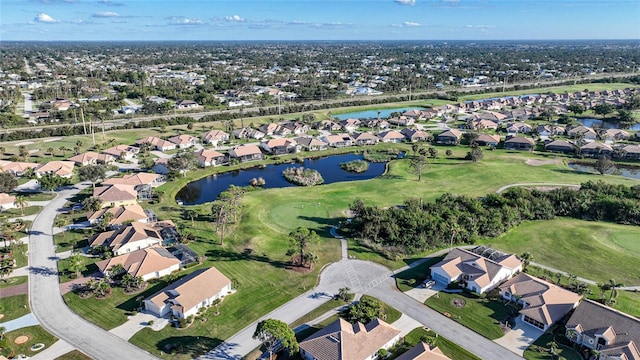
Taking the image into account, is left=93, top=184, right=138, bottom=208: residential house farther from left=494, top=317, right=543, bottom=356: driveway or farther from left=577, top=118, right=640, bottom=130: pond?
left=577, top=118, right=640, bottom=130: pond

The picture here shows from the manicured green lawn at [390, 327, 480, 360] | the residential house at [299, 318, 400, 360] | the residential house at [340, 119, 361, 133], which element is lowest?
the manicured green lawn at [390, 327, 480, 360]

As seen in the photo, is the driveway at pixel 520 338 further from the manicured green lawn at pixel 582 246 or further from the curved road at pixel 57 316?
the curved road at pixel 57 316

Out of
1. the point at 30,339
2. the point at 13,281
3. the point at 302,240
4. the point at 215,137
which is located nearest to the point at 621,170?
the point at 302,240

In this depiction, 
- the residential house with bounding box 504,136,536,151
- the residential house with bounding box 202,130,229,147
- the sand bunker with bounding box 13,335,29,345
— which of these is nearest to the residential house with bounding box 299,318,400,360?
the sand bunker with bounding box 13,335,29,345

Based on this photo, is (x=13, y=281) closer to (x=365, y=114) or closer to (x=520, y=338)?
(x=520, y=338)

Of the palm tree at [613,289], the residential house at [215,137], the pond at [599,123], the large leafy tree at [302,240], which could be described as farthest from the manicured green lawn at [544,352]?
the pond at [599,123]

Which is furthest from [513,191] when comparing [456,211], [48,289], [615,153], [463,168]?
[48,289]

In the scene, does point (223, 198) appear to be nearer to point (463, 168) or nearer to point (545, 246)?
point (545, 246)
